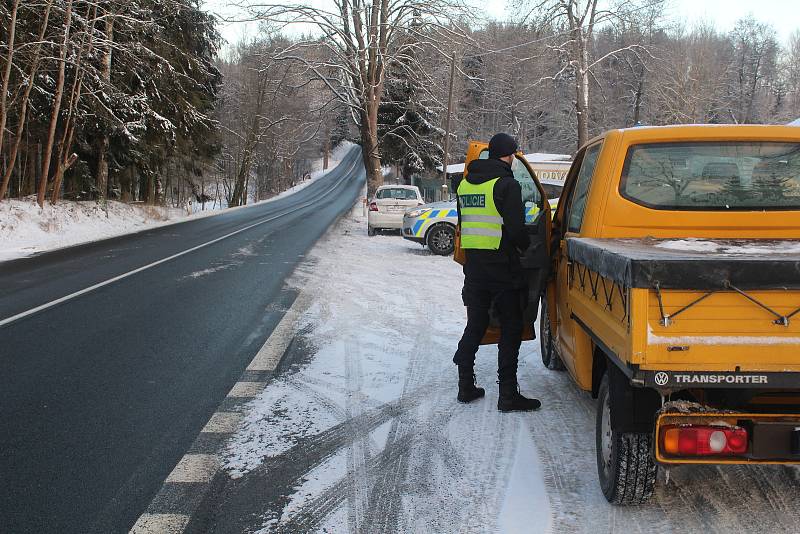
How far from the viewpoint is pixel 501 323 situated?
4.96 metres

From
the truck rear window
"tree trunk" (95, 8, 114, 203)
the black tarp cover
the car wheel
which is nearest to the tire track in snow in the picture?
the black tarp cover

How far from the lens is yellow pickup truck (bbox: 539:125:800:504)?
9.11 feet

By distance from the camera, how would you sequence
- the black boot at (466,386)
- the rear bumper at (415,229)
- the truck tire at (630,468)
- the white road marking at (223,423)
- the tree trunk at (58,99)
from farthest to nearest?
the tree trunk at (58,99), the rear bumper at (415,229), the black boot at (466,386), the white road marking at (223,423), the truck tire at (630,468)

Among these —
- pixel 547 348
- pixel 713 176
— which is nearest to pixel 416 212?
pixel 547 348

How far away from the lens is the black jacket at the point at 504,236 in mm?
4699

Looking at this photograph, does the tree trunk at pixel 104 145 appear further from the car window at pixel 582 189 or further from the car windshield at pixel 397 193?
the car window at pixel 582 189

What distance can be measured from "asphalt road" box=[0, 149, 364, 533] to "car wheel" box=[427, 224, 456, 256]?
3713mm

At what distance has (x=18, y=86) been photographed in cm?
1930

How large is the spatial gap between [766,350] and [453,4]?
2592 cm

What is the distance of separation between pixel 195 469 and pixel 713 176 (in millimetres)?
3429

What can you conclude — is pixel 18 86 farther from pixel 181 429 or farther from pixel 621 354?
pixel 621 354

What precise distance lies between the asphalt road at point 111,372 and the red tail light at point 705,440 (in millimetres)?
2457

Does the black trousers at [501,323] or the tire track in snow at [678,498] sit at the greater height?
the black trousers at [501,323]

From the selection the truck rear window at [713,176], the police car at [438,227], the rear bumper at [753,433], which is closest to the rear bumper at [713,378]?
the rear bumper at [753,433]
